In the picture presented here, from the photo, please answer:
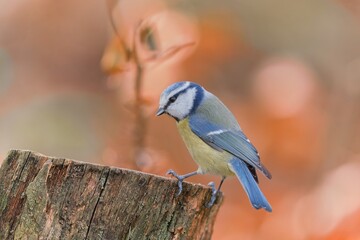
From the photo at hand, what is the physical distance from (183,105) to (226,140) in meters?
0.18

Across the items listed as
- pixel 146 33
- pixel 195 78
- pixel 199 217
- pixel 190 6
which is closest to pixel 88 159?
pixel 195 78

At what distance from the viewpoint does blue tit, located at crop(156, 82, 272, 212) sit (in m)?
2.16

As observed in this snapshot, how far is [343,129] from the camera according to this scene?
149 inches

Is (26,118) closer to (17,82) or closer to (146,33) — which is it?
(17,82)

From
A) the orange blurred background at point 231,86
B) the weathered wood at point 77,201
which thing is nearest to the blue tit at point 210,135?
the weathered wood at point 77,201

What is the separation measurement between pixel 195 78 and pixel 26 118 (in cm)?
90

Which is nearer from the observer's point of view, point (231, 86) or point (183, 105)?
point (183, 105)

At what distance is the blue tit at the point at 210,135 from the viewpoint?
2158mm

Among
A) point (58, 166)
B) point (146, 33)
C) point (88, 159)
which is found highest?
point (58, 166)

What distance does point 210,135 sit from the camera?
2.22 m

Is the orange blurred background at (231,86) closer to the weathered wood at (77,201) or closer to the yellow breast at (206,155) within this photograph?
the yellow breast at (206,155)

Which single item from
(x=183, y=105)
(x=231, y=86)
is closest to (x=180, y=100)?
(x=183, y=105)

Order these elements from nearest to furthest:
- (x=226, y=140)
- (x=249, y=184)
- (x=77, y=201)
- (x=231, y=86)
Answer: (x=77, y=201) < (x=249, y=184) < (x=226, y=140) < (x=231, y=86)

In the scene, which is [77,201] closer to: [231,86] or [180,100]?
[180,100]
